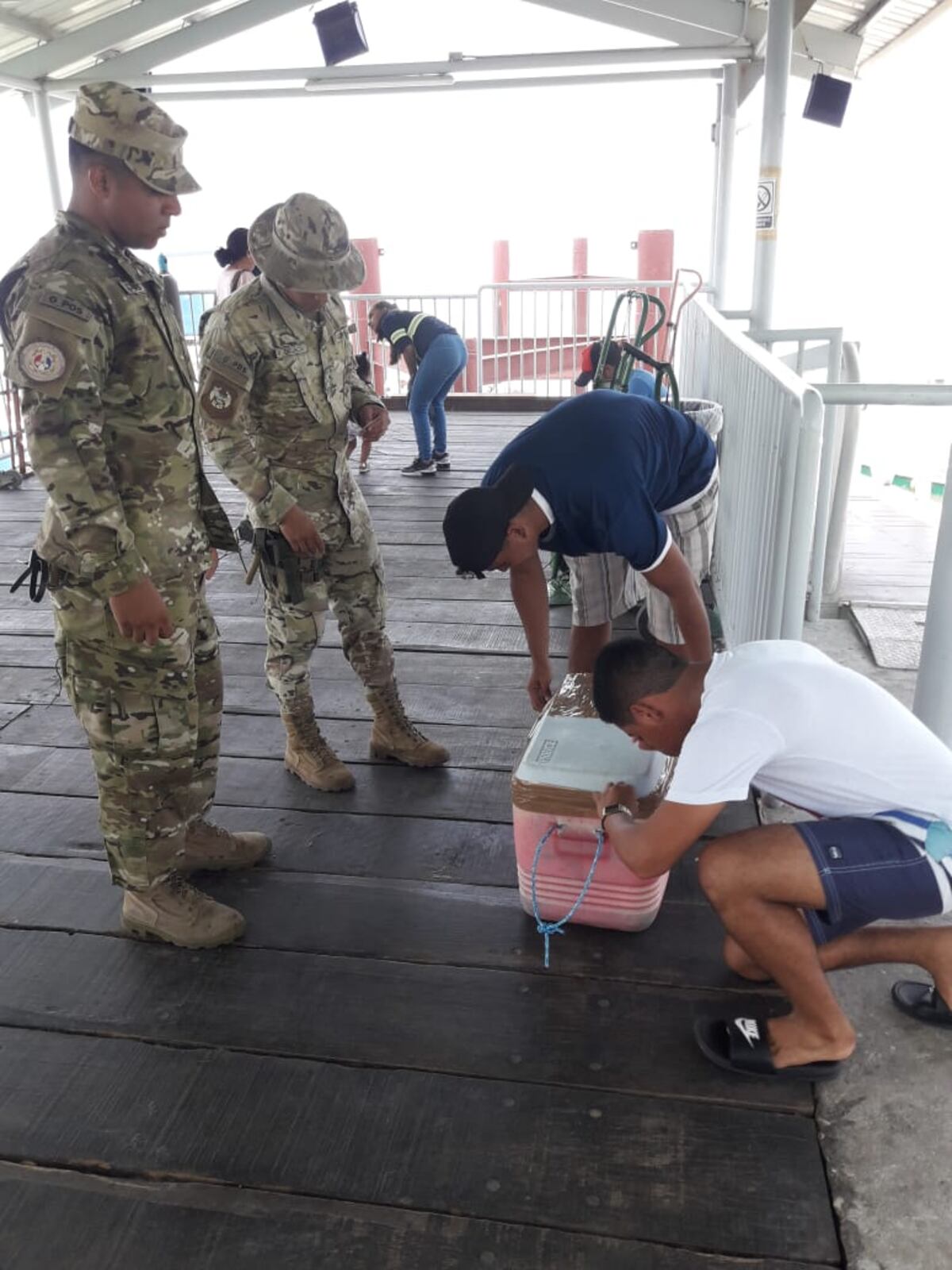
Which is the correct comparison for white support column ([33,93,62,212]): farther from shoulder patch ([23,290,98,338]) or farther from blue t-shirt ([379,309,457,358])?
shoulder patch ([23,290,98,338])

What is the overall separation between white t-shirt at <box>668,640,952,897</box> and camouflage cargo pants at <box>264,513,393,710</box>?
126cm

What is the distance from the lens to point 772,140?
5.05m

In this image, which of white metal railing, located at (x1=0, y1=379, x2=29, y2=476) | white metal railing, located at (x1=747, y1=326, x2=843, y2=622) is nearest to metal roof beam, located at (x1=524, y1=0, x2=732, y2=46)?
white metal railing, located at (x1=747, y1=326, x2=843, y2=622)

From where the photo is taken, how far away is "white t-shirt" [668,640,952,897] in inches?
62.9

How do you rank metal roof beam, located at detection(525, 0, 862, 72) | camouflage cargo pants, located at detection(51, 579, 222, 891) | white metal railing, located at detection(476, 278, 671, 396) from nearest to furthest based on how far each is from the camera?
camouflage cargo pants, located at detection(51, 579, 222, 891) → metal roof beam, located at detection(525, 0, 862, 72) → white metal railing, located at detection(476, 278, 671, 396)

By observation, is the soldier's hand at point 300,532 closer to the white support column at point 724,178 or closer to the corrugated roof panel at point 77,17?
the white support column at point 724,178

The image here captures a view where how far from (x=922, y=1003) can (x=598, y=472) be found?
128 cm

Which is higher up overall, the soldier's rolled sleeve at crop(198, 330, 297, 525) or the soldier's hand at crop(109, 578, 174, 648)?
the soldier's rolled sleeve at crop(198, 330, 297, 525)

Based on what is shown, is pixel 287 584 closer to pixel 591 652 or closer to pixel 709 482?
pixel 591 652

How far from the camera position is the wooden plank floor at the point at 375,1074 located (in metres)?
1.48

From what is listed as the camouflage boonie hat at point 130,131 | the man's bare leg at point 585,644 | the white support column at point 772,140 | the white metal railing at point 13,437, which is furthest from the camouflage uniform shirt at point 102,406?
the white metal railing at point 13,437

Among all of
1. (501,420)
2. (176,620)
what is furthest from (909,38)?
(176,620)

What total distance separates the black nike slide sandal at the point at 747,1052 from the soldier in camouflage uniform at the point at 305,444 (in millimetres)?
1272

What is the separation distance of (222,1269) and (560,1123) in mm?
571
